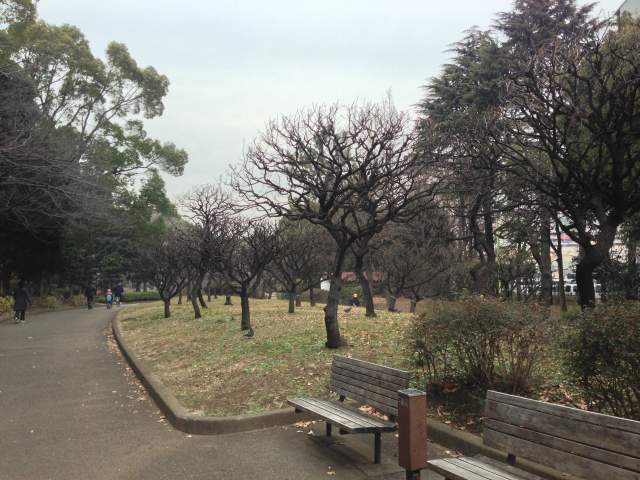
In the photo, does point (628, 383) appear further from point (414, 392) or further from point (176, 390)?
point (176, 390)

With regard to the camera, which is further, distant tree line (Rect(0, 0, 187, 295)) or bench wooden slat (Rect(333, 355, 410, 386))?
distant tree line (Rect(0, 0, 187, 295))

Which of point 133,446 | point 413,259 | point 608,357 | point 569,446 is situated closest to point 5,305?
point 413,259

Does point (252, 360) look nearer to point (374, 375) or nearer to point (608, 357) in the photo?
point (374, 375)

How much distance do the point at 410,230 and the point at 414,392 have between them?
75.6ft

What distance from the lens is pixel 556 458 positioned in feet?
11.7

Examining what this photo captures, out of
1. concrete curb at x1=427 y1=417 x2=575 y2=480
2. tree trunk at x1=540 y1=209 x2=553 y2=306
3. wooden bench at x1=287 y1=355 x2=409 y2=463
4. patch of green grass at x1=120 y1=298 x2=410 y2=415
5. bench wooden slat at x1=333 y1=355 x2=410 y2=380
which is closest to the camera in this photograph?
concrete curb at x1=427 y1=417 x2=575 y2=480

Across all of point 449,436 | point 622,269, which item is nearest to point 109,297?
point 622,269

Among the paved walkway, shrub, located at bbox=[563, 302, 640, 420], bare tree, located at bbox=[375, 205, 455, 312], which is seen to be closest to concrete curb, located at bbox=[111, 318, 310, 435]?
the paved walkway

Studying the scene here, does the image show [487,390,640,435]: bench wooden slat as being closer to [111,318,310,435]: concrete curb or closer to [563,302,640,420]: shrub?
[563,302,640,420]: shrub

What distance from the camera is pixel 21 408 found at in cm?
752

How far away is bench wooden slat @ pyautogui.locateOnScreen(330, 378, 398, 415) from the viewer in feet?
17.1

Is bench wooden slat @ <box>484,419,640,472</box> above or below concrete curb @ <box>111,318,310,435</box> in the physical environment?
above

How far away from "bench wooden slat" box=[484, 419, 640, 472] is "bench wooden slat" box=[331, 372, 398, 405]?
3.71ft

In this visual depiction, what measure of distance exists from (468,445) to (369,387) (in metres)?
1.15
